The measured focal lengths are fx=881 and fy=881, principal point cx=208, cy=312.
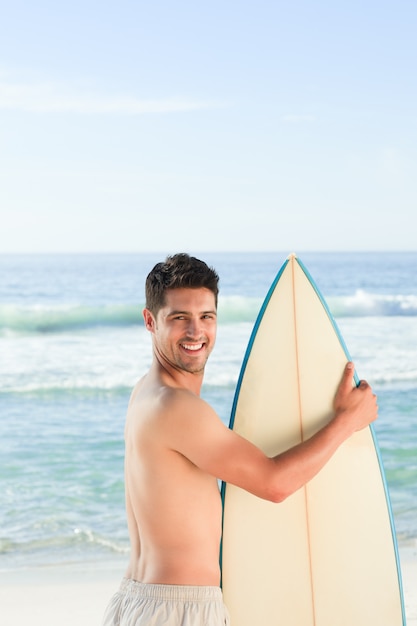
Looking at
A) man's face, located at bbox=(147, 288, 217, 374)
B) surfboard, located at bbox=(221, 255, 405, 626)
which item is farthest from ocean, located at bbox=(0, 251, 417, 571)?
man's face, located at bbox=(147, 288, 217, 374)

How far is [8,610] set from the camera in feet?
13.1

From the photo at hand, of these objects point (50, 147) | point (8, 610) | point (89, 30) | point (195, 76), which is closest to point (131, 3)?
point (89, 30)

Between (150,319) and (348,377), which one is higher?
(150,319)

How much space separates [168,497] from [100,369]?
993cm

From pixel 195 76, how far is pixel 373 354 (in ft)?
32.0

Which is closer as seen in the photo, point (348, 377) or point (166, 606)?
point (166, 606)

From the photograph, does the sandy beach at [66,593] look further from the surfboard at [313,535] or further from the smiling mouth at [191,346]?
the smiling mouth at [191,346]

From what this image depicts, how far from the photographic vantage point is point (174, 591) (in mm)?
1840

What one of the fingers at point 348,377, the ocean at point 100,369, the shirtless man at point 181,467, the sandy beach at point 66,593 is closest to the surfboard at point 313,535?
the fingers at point 348,377

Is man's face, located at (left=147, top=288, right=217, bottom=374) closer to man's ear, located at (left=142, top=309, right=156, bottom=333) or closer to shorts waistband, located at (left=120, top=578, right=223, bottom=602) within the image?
man's ear, located at (left=142, top=309, right=156, bottom=333)

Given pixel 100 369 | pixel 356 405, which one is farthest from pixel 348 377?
pixel 100 369

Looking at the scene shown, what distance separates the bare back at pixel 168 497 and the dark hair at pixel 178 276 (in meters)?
0.20

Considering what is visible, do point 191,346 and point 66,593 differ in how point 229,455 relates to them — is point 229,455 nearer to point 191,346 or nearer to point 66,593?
point 191,346

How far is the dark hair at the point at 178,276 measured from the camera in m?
1.91
